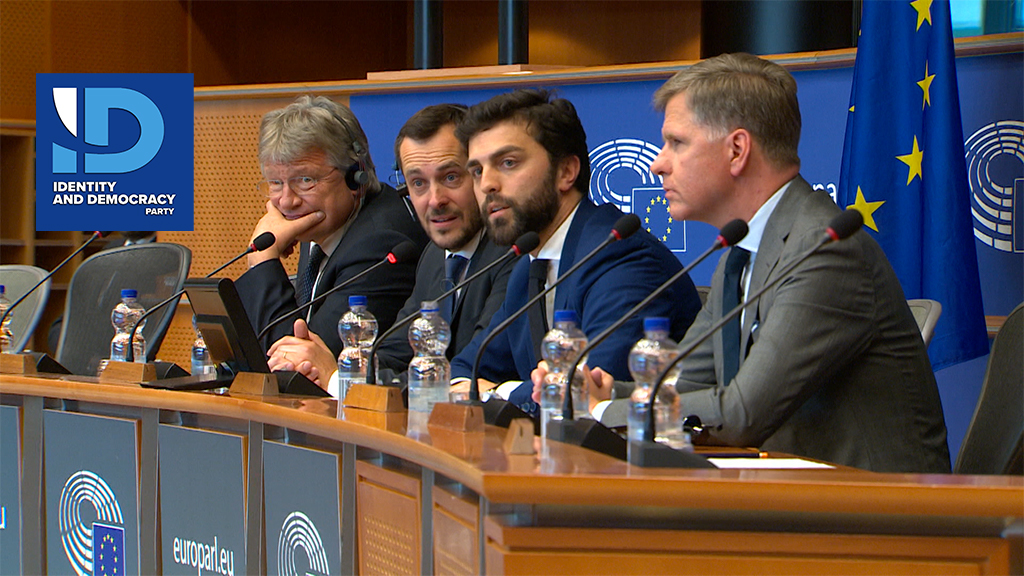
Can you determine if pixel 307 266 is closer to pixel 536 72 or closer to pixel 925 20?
pixel 536 72

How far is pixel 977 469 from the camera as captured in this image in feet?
6.32

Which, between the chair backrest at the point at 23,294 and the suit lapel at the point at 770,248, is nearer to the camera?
the suit lapel at the point at 770,248

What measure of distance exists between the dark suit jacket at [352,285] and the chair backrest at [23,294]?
776 mm

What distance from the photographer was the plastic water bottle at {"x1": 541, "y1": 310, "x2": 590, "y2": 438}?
1672mm

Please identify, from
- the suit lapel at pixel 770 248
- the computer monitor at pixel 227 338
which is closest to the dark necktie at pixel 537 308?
the computer monitor at pixel 227 338

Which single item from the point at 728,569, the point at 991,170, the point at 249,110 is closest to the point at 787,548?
the point at 728,569

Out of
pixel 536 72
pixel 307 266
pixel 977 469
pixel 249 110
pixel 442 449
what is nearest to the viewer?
pixel 442 449

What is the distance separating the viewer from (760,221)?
2053 mm

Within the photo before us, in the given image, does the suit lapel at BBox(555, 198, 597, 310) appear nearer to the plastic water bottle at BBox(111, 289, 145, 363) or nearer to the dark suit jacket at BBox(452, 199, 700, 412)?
the dark suit jacket at BBox(452, 199, 700, 412)

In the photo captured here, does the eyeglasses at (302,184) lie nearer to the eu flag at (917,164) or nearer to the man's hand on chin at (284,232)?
the man's hand on chin at (284,232)

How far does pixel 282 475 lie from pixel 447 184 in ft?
4.03

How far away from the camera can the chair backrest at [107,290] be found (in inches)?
129

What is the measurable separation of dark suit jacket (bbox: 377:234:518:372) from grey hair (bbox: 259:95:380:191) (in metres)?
0.50

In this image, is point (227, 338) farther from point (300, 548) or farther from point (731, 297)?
point (731, 297)
